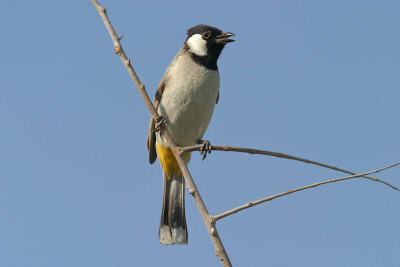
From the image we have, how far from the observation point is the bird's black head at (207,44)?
5027 millimetres

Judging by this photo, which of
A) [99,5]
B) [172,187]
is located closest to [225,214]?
[99,5]

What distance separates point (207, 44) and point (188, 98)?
793 millimetres

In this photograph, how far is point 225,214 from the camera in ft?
6.53

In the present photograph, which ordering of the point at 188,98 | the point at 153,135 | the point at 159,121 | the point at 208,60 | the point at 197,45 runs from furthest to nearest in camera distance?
the point at 197,45
the point at 153,135
the point at 208,60
the point at 188,98
the point at 159,121

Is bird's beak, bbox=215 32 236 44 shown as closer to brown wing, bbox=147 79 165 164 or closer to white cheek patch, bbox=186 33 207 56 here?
white cheek patch, bbox=186 33 207 56

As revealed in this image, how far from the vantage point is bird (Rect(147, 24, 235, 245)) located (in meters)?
4.74

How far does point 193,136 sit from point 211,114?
29 centimetres

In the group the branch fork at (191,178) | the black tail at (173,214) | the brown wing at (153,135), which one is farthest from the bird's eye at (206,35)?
the branch fork at (191,178)

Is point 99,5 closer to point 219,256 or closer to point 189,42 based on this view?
point 219,256

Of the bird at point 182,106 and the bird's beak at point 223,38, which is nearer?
the bird at point 182,106

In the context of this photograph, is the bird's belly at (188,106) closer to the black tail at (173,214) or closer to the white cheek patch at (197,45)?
the white cheek patch at (197,45)

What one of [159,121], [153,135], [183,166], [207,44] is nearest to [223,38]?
[207,44]

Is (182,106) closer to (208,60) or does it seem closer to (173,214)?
(208,60)

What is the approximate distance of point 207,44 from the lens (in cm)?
520
